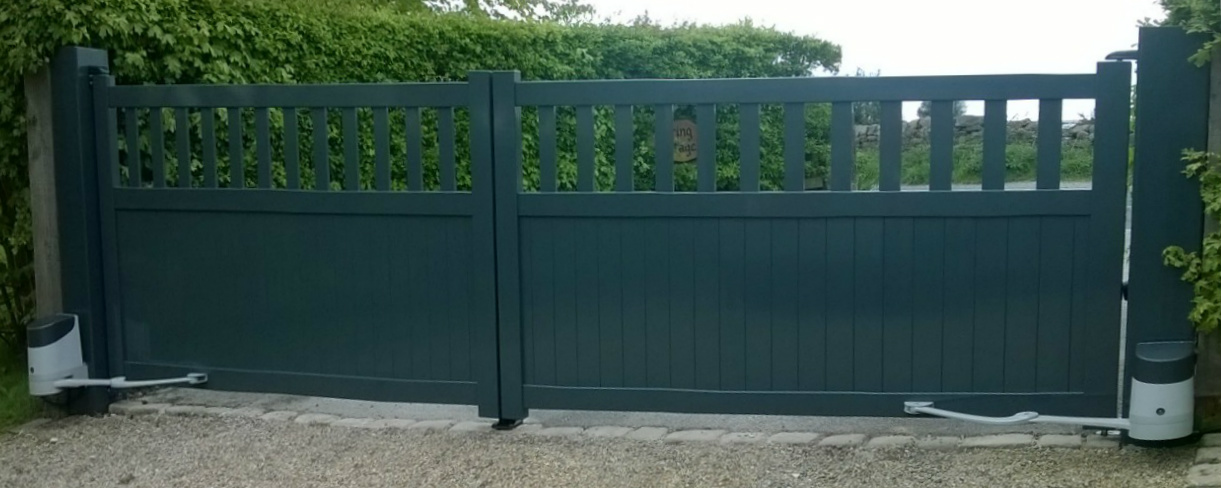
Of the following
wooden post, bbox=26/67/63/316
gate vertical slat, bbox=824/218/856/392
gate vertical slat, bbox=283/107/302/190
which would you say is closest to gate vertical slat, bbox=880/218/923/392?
gate vertical slat, bbox=824/218/856/392

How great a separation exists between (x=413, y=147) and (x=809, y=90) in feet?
5.74

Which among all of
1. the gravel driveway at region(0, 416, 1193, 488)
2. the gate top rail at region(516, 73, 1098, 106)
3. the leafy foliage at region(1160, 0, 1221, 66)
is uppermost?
the leafy foliage at region(1160, 0, 1221, 66)

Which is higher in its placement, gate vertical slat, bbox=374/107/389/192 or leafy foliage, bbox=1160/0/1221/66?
leafy foliage, bbox=1160/0/1221/66

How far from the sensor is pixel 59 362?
554cm

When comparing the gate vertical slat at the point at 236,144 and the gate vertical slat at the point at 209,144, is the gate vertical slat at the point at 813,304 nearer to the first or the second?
the gate vertical slat at the point at 236,144

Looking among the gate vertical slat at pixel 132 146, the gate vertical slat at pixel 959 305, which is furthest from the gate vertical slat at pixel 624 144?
the gate vertical slat at pixel 132 146

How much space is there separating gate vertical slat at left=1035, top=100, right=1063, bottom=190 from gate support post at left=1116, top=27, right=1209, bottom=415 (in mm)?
282

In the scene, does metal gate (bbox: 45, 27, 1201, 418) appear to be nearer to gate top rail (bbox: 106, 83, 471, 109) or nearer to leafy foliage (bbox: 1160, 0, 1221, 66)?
gate top rail (bbox: 106, 83, 471, 109)

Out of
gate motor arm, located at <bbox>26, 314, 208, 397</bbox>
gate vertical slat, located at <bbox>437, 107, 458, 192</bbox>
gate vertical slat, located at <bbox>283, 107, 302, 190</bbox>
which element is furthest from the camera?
gate motor arm, located at <bbox>26, 314, 208, 397</bbox>

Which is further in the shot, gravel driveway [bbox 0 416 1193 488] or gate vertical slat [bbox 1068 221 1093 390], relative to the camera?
gate vertical slat [bbox 1068 221 1093 390]

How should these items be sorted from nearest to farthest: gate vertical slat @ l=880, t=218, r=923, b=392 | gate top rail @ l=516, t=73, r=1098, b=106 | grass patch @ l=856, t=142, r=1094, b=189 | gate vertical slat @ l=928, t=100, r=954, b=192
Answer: gate top rail @ l=516, t=73, r=1098, b=106
gate vertical slat @ l=928, t=100, r=954, b=192
gate vertical slat @ l=880, t=218, r=923, b=392
grass patch @ l=856, t=142, r=1094, b=189

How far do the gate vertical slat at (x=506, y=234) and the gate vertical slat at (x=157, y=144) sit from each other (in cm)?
168

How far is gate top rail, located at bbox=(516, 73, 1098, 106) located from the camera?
446 cm

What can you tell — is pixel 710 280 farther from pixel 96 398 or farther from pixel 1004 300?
pixel 96 398
